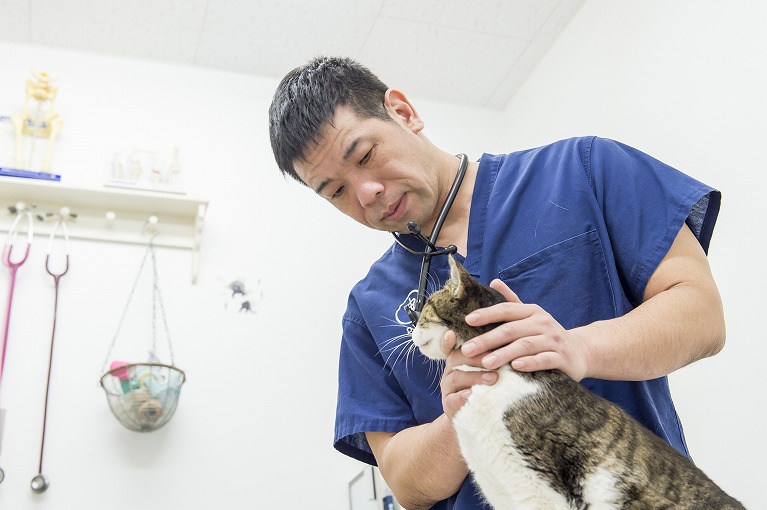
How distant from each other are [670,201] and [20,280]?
205 centimetres

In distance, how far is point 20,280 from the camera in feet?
7.62

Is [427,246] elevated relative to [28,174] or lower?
lower

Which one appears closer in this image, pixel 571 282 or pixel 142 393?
pixel 571 282

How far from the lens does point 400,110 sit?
1318 millimetres

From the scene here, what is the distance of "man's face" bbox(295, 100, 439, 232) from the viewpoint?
119cm

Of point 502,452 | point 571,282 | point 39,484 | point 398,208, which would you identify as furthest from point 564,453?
point 39,484

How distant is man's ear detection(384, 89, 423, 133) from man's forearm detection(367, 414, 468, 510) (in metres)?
0.54

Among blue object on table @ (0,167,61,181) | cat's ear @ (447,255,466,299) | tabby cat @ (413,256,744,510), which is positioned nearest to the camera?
tabby cat @ (413,256,744,510)

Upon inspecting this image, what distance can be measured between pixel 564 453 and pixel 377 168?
58 centimetres

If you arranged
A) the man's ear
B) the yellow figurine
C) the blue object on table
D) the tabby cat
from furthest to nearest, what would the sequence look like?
1. the yellow figurine
2. the blue object on table
3. the man's ear
4. the tabby cat

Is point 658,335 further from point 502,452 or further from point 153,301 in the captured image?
point 153,301

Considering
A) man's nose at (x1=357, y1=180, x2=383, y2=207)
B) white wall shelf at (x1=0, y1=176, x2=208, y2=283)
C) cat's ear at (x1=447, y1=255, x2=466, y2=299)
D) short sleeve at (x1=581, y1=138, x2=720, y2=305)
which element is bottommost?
cat's ear at (x1=447, y1=255, x2=466, y2=299)

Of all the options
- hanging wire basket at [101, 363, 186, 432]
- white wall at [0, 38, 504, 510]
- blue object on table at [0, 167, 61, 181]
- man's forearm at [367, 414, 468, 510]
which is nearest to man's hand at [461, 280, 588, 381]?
man's forearm at [367, 414, 468, 510]

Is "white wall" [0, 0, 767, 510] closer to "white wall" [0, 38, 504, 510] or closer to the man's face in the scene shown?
"white wall" [0, 38, 504, 510]
